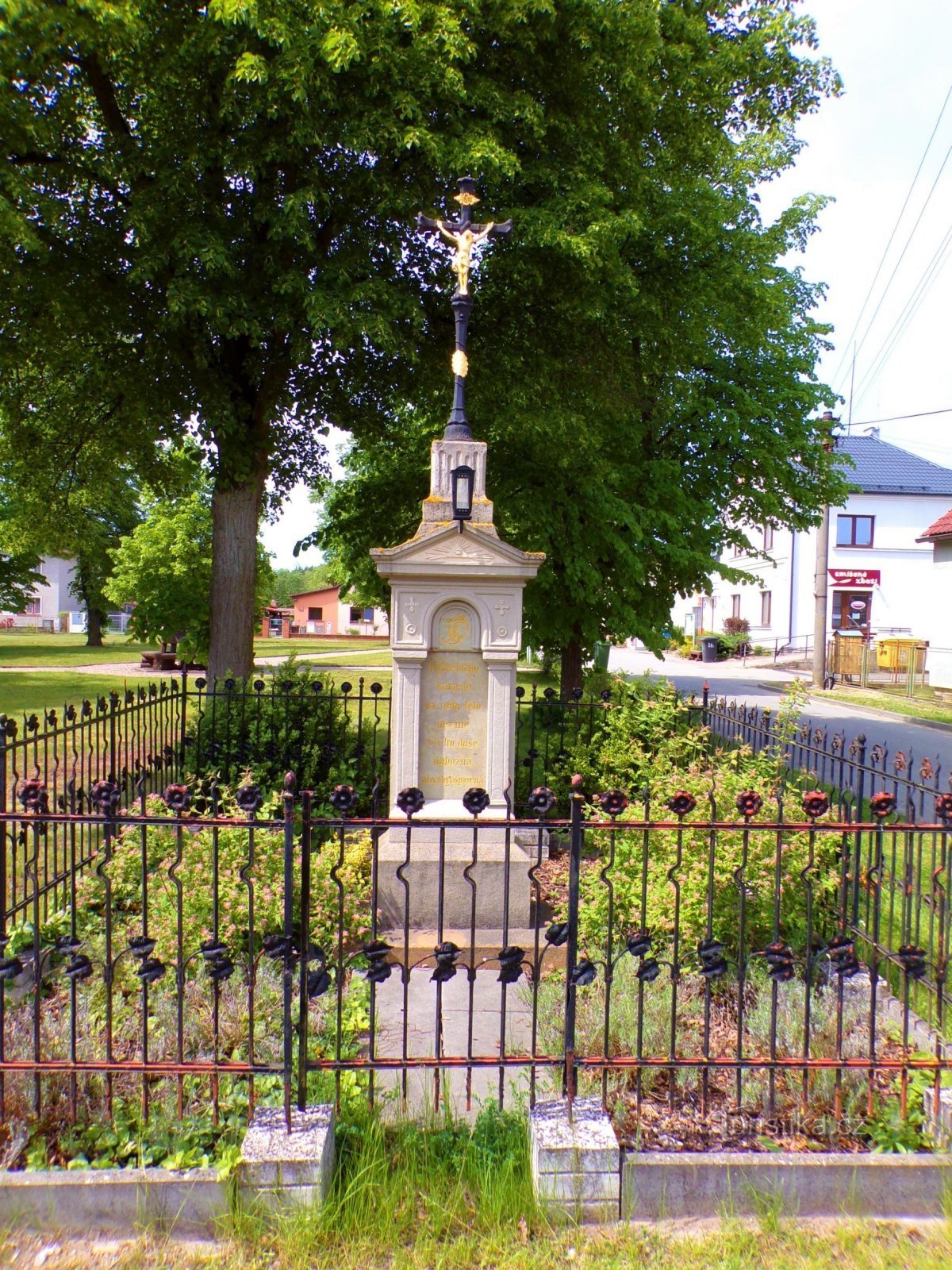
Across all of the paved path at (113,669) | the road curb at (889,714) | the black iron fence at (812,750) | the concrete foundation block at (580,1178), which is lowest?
the concrete foundation block at (580,1178)

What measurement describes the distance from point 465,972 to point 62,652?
33778mm

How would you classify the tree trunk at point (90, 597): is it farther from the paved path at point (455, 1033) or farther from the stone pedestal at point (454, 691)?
the paved path at point (455, 1033)

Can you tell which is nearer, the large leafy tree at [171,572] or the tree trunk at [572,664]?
the tree trunk at [572,664]

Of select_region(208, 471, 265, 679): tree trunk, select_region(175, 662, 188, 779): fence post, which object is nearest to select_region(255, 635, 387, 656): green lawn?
select_region(208, 471, 265, 679): tree trunk

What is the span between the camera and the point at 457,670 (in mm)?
5691

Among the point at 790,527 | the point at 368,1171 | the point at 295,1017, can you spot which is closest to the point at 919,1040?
the point at 368,1171

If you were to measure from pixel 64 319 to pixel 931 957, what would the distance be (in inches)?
374

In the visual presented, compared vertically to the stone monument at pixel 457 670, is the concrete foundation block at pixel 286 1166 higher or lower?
lower

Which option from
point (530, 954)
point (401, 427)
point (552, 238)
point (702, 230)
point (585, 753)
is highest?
point (702, 230)

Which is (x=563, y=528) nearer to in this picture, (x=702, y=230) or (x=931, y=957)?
(x=702, y=230)

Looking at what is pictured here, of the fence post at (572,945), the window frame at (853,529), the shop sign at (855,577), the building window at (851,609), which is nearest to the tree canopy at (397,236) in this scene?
the fence post at (572,945)

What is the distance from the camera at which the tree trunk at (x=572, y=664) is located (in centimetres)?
1225

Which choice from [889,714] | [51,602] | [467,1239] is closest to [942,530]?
[889,714]

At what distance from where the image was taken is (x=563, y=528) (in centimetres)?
1069
